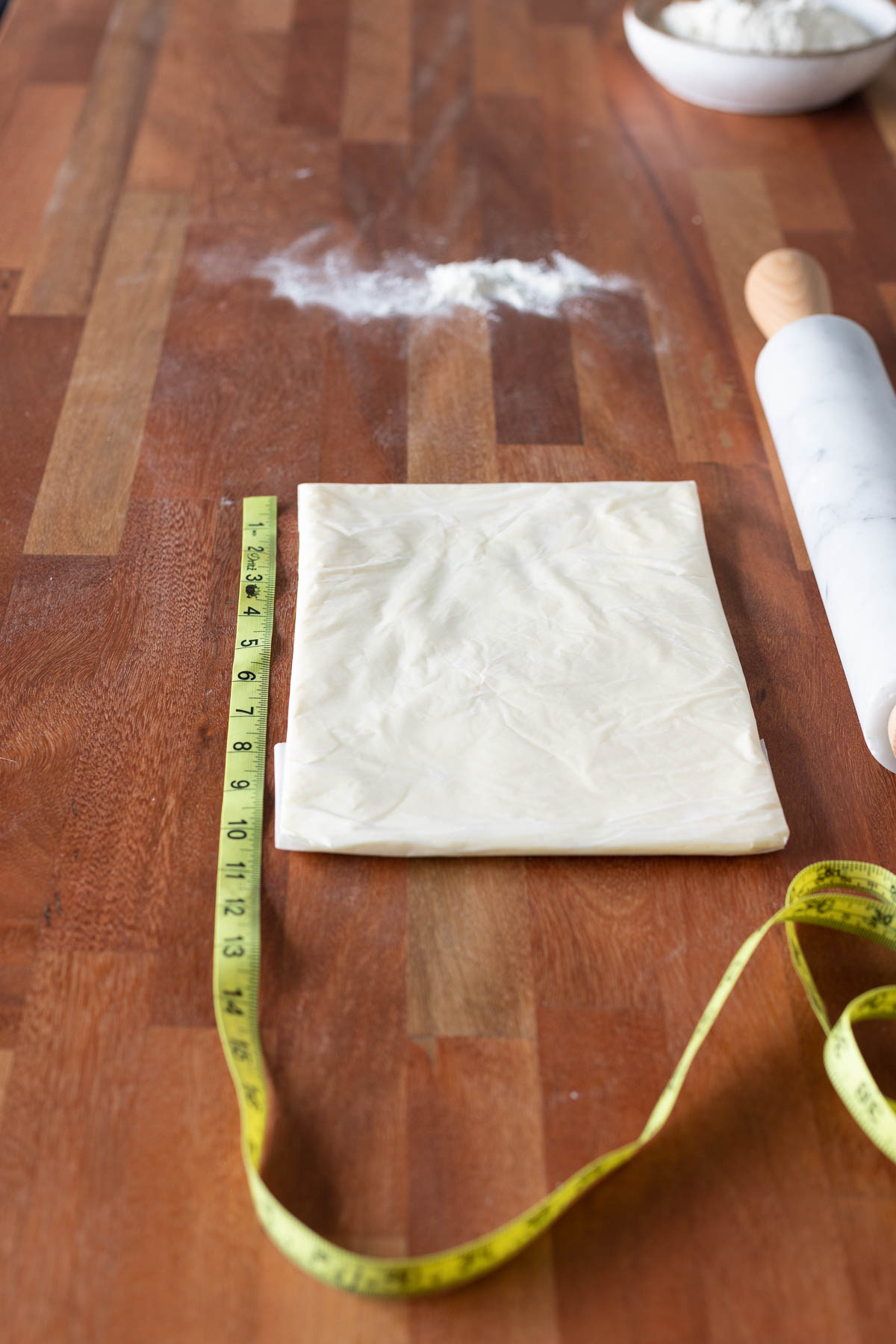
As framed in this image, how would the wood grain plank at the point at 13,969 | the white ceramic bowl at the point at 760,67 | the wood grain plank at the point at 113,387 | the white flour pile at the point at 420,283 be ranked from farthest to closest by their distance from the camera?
the white ceramic bowl at the point at 760,67 < the white flour pile at the point at 420,283 < the wood grain plank at the point at 113,387 < the wood grain plank at the point at 13,969

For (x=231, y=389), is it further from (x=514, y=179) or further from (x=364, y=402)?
(x=514, y=179)

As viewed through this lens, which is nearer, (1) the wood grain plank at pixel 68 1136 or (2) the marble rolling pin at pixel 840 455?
(1) the wood grain plank at pixel 68 1136

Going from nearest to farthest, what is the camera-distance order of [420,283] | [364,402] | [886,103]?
[364,402] → [420,283] → [886,103]

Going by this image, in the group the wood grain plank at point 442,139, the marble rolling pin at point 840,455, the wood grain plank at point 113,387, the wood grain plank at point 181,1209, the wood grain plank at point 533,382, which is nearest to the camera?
the wood grain plank at point 181,1209

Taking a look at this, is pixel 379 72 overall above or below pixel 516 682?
above

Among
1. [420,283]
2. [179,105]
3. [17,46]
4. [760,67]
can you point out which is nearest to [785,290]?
[420,283]

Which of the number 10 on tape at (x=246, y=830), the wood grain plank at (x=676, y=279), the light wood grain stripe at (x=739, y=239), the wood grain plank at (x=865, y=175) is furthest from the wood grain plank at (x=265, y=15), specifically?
the number 10 on tape at (x=246, y=830)

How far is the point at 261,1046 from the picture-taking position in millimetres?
799

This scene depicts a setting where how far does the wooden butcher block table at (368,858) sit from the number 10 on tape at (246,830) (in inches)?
0.6

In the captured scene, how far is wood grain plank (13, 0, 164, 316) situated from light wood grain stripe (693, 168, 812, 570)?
0.80 m

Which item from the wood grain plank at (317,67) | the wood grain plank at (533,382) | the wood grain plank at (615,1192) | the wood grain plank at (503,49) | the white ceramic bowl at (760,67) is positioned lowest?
the wood grain plank at (615,1192)

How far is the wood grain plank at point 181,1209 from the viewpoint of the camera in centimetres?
69

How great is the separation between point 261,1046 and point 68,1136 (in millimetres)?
135

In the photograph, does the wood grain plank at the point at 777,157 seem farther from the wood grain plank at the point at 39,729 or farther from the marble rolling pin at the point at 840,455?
the wood grain plank at the point at 39,729
